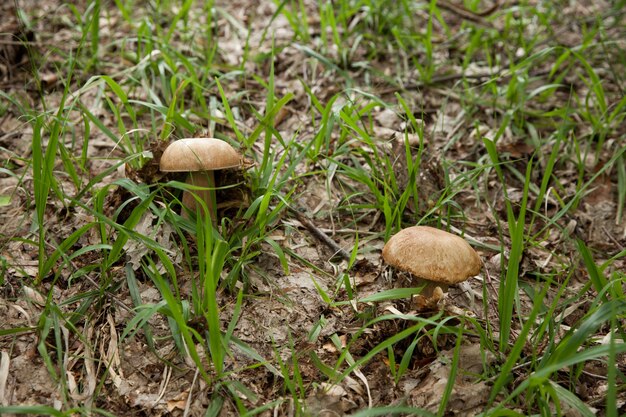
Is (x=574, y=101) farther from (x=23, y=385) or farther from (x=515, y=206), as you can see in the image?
(x=23, y=385)

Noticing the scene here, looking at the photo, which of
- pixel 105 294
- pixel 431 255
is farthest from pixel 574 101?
pixel 105 294

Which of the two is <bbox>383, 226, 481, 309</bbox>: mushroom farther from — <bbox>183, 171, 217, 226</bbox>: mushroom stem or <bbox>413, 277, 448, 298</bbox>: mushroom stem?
<bbox>183, 171, 217, 226</bbox>: mushroom stem

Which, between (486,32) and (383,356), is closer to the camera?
(383,356)

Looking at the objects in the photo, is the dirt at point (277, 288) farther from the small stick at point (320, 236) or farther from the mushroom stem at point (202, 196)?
the mushroom stem at point (202, 196)

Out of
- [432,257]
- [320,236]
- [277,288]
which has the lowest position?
[277,288]

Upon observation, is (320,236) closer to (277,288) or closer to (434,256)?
(277,288)

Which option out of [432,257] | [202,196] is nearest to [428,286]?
[432,257]
